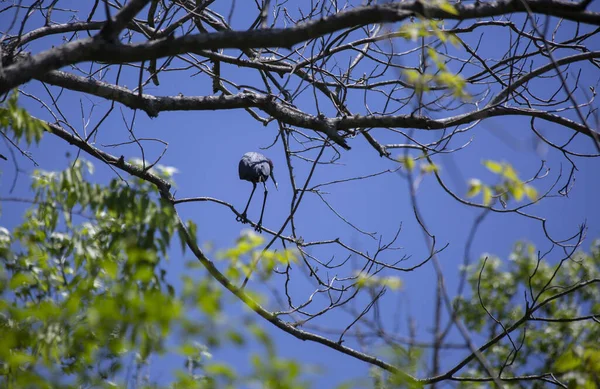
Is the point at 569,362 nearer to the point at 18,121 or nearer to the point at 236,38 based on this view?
the point at 236,38

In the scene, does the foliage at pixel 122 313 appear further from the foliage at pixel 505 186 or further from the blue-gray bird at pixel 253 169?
the blue-gray bird at pixel 253 169

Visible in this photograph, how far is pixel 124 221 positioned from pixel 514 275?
8.94 metres

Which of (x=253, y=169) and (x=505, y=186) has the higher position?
(x=253, y=169)

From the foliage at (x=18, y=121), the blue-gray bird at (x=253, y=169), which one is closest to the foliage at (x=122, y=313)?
the foliage at (x=18, y=121)

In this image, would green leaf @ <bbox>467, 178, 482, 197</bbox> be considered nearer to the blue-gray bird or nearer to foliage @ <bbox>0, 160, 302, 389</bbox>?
foliage @ <bbox>0, 160, 302, 389</bbox>

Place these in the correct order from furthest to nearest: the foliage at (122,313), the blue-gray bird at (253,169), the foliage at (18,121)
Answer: the blue-gray bird at (253,169) < the foliage at (18,121) < the foliage at (122,313)

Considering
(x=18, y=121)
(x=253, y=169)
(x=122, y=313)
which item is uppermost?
(x=253, y=169)

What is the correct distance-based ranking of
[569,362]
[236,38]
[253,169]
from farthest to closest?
[253,169] < [236,38] < [569,362]

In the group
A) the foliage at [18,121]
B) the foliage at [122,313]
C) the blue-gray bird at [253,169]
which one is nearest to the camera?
the foliage at [122,313]

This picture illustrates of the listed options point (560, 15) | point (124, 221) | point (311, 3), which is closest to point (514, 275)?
point (311, 3)

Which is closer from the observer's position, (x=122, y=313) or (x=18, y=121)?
(x=122, y=313)

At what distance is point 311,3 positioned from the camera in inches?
178

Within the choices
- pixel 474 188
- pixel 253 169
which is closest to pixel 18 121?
pixel 474 188

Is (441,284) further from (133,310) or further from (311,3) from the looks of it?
(311,3)
